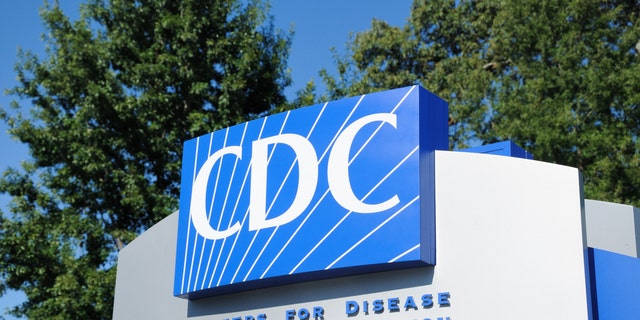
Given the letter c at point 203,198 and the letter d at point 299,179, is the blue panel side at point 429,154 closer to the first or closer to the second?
the letter d at point 299,179

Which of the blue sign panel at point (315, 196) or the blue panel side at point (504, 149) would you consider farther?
the blue panel side at point (504, 149)

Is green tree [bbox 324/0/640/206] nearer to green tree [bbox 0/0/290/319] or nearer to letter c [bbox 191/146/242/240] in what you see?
green tree [bbox 0/0/290/319]

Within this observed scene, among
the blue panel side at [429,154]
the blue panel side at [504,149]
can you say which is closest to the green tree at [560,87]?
the blue panel side at [504,149]

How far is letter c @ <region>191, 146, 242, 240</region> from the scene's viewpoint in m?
10.3

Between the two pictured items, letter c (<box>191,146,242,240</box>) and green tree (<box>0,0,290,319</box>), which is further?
green tree (<box>0,0,290,319</box>)

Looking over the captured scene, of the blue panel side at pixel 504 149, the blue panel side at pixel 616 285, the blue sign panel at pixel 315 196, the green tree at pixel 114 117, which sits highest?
the green tree at pixel 114 117

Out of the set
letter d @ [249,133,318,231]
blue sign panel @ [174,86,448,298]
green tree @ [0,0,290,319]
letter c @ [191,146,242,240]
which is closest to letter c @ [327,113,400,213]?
blue sign panel @ [174,86,448,298]

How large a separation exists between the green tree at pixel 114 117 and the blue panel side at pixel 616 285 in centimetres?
1353

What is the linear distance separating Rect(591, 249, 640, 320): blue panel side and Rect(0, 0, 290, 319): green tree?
13528mm

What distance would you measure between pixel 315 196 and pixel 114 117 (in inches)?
520

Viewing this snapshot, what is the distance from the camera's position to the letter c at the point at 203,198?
1027cm

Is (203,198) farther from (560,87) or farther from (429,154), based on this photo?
(560,87)

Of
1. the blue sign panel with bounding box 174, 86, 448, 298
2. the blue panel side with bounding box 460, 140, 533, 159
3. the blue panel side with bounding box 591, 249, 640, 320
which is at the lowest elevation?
the blue panel side with bounding box 591, 249, 640, 320

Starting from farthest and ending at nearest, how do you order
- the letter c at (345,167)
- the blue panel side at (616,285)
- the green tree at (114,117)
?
the green tree at (114,117) < the letter c at (345,167) < the blue panel side at (616,285)
